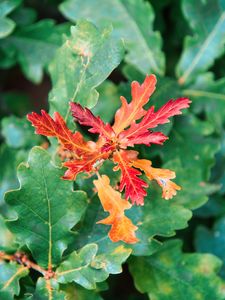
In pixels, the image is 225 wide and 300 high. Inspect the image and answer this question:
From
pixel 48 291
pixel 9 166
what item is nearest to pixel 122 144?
pixel 48 291

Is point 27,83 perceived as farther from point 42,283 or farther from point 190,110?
point 42,283

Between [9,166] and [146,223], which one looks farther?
[9,166]

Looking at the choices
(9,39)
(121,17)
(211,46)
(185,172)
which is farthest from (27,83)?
(185,172)

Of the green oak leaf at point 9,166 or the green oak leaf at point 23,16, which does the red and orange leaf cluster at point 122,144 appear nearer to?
the green oak leaf at point 9,166

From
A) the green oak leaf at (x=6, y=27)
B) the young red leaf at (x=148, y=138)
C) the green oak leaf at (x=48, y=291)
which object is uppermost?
the green oak leaf at (x=6, y=27)

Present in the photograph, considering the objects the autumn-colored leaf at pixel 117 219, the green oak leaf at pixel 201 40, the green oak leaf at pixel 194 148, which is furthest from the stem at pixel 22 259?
the green oak leaf at pixel 201 40

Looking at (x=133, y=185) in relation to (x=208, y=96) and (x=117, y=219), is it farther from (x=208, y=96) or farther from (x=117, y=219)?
(x=208, y=96)

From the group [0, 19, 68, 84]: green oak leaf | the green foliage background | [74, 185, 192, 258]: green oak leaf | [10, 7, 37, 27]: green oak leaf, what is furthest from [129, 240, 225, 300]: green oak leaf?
[10, 7, 37, 27]: green oak leaf
